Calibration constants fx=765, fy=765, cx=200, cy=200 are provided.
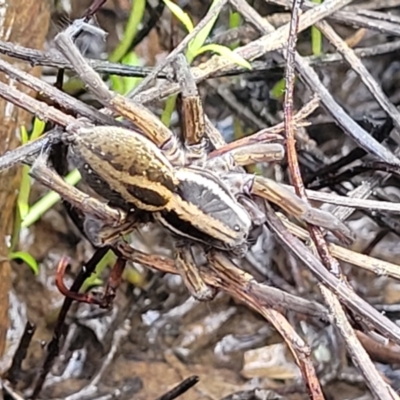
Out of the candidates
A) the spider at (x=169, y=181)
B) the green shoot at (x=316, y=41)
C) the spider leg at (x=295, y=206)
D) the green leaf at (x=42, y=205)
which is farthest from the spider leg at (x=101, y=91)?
the green shoot at (x=316, y=41)

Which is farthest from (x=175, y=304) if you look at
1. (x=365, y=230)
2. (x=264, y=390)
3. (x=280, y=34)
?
(x=280, y=34)

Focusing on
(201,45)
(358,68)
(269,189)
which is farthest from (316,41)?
(269,189)

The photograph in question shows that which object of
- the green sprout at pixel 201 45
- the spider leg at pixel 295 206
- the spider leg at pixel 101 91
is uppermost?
the green sprout at pixel 201 45

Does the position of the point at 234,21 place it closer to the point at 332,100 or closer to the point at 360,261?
the point at 332,100

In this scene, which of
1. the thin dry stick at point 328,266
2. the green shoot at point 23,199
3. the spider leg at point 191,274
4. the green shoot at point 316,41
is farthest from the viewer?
the green shoot at point 316,41

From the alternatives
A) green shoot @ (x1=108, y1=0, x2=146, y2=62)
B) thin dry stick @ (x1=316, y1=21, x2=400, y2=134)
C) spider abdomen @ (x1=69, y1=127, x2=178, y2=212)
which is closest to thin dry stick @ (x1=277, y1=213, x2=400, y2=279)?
spider abdomen @ (x1=69, y1=127, x2=178, y2=212)

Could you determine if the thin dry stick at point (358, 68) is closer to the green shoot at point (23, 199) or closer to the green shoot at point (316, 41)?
the green shoot at point (316, 41)

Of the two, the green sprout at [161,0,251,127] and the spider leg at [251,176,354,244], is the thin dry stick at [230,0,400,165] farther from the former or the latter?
the spider leg at [251,176,354,244]
